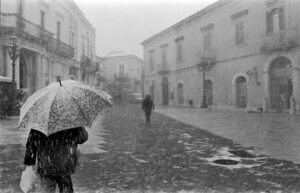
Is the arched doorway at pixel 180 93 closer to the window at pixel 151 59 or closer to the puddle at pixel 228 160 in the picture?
the window at pixel 151 59

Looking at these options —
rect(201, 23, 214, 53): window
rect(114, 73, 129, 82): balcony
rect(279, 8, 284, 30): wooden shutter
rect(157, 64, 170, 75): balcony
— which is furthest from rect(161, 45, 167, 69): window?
rect(114, 73, 129, 82): balcony

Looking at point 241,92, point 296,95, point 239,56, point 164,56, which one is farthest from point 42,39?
point 164,56

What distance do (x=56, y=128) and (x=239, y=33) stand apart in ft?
68.0

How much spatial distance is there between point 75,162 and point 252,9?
19703 mm

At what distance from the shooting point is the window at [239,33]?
21328 mm

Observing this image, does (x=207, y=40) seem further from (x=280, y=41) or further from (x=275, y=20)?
(x=280, y=41)

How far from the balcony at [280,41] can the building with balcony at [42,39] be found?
1293cm

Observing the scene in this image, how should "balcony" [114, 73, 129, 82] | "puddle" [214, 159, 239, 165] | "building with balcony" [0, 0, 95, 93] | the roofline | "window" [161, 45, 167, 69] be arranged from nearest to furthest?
1. "puddle" [214, 159, 239, 165]
2. "building with balcony" [0, 0, 95, 93]
3. the roofline
4. "window" [161, 45, 167, 69]
5. "balcony" [114, 73, 129, 82]

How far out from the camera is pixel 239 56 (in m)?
21.5

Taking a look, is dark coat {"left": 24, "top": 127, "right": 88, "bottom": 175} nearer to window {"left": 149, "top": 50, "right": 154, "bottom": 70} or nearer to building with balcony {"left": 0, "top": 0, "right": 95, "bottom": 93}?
building with balcony {"left": 0, "top": 0, "right": 95, "bottom": 93}

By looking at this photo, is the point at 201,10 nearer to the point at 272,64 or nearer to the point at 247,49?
the point at 247,49

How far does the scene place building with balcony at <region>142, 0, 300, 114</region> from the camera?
17.7 m

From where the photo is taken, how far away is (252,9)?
20234 millimetres

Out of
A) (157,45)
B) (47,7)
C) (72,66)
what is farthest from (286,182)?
(157,45)
